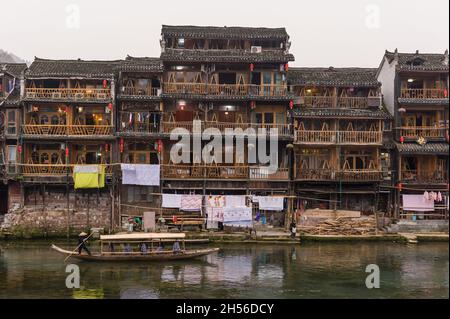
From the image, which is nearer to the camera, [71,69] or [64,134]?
[64,134]

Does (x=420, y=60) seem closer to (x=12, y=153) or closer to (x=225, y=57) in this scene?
(x=225, y=57)

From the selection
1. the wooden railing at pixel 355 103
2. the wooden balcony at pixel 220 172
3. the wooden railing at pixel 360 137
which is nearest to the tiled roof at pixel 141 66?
the wooden balcony at pixel 220 172

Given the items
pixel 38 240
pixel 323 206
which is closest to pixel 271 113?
pixel 323 206

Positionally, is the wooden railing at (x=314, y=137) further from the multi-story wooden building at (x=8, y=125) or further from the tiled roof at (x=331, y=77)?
the multi-story wooden building at (x=8, y=125)

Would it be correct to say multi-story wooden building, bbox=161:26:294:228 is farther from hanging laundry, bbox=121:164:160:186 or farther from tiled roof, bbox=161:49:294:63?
hanging laundry, bbox=121:164:160:186

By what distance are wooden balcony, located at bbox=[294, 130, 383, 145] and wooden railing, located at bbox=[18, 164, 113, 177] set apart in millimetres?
18319

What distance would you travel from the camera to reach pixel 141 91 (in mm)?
46688

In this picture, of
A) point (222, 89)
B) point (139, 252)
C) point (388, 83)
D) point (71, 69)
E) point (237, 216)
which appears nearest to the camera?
point (139, 252)

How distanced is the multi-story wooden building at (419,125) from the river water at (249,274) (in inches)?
315

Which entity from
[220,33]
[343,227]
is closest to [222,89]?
[220,33]

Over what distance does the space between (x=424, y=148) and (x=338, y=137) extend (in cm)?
828

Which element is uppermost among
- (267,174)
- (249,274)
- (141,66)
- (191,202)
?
(141,66)

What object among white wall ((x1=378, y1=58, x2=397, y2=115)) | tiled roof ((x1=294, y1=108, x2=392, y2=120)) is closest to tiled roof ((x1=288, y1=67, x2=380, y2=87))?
white wall ((x1=378, y1=58, x2=397, y2=115))
